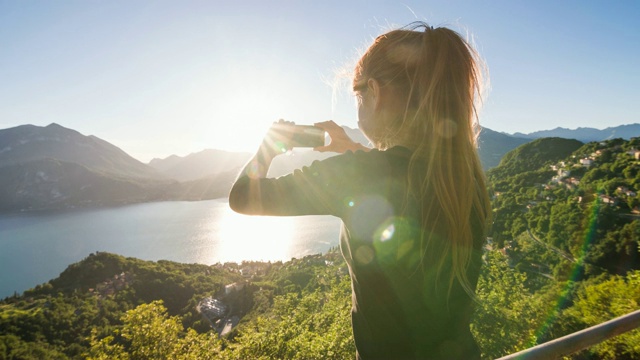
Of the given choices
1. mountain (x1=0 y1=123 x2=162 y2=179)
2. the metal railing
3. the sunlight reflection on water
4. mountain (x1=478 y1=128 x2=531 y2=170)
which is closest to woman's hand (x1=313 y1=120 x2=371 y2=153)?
the metal railing

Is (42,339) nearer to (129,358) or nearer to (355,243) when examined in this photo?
(129,358)

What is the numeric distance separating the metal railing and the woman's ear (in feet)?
2.88

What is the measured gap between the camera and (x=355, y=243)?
0.67 meters

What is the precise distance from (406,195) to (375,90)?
0.29 metres

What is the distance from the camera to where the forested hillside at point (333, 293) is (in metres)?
6.86

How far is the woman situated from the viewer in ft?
2.01

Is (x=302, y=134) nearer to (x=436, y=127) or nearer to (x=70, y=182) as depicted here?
(x=436, y=127)

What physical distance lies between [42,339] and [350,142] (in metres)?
36.2

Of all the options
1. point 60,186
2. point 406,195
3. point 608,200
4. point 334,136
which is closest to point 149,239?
point 334,136

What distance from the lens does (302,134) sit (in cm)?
96

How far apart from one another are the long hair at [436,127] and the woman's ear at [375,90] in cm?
2

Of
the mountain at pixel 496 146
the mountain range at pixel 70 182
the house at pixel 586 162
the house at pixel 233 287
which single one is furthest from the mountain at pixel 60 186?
the mountain at pixel 496 146

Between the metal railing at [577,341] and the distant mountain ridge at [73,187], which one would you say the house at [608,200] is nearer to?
the metal railing at [577,341]

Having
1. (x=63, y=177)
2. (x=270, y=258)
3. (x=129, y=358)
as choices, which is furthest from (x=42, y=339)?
(x=63, y=177)
